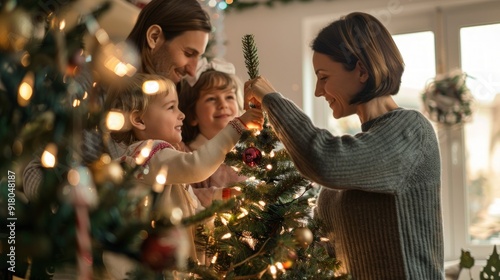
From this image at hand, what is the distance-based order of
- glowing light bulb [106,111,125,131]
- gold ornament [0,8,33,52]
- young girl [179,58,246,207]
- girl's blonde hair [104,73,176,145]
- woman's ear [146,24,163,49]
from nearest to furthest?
gold ornament [0,8,33,52] → glowing light bulb [106,111,125,131] → girl's blonde hair [104,73,176,145] → woman's ear [146,24,163,49] → young girl [179,58,246,207]

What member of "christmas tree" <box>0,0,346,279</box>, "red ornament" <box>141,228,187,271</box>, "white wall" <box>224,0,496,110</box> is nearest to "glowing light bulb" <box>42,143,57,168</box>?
"christmas tree" <box>0,0,346,279</box>

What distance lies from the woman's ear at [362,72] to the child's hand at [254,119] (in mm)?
230

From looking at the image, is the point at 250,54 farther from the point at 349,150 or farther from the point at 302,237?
the point at 302,237

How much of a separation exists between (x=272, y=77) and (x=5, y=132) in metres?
3.04

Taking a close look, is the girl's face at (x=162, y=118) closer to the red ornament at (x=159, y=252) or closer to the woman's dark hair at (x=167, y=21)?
the woman's dark hair at (x=167, y=21)

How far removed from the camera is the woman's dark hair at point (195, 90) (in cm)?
184

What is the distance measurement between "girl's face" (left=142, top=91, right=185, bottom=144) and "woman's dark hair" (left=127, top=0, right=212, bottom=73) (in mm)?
192

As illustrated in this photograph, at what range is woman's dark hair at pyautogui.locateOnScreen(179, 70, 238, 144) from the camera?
6.04 ft

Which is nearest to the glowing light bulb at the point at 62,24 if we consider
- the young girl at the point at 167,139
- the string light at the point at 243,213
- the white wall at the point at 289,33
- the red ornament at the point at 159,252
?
the red ornament at the point at 159,252

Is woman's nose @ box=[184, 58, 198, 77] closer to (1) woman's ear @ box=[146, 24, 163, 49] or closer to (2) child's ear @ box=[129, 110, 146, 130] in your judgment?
(1) woman's ear @ box=[146, 24, 163, 49]

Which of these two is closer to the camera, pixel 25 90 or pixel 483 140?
pixel 25 90

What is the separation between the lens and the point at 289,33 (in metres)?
3.52

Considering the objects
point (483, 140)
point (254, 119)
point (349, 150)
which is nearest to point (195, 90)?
point (254, 119)

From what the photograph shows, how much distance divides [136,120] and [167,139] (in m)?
0.09
